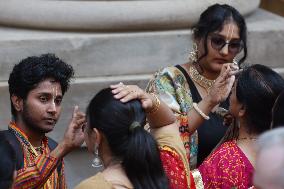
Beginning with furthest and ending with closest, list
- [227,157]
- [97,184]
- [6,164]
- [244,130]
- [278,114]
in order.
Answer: [244,130] < [227,157] < [278,114] < [6,164] < [97,184]

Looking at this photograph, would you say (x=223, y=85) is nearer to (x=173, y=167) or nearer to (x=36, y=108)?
(x=173, y=167)

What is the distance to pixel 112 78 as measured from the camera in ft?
16.6

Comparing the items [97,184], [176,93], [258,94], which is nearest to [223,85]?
[176,93]

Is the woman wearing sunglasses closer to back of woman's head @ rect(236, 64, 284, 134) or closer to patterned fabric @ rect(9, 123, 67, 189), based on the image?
back of woman's head @ rect(236, 64, 284, 134)

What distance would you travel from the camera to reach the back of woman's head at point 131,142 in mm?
2672

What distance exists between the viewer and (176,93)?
4023mm

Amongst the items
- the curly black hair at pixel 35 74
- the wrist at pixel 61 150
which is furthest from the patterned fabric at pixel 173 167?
the curly black hair at pixel 35 74

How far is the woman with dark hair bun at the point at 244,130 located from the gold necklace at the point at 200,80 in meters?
0.65

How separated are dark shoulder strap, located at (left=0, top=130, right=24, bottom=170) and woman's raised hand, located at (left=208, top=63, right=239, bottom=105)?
106 cm

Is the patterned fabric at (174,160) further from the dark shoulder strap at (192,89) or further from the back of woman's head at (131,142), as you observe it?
the dark shoulder strap at (192,89)

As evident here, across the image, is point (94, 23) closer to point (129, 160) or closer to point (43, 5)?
point (43, 5)

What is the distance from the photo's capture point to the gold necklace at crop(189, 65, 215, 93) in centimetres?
413

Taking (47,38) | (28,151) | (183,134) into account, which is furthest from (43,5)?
(28,151)

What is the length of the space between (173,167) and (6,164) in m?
0.66
